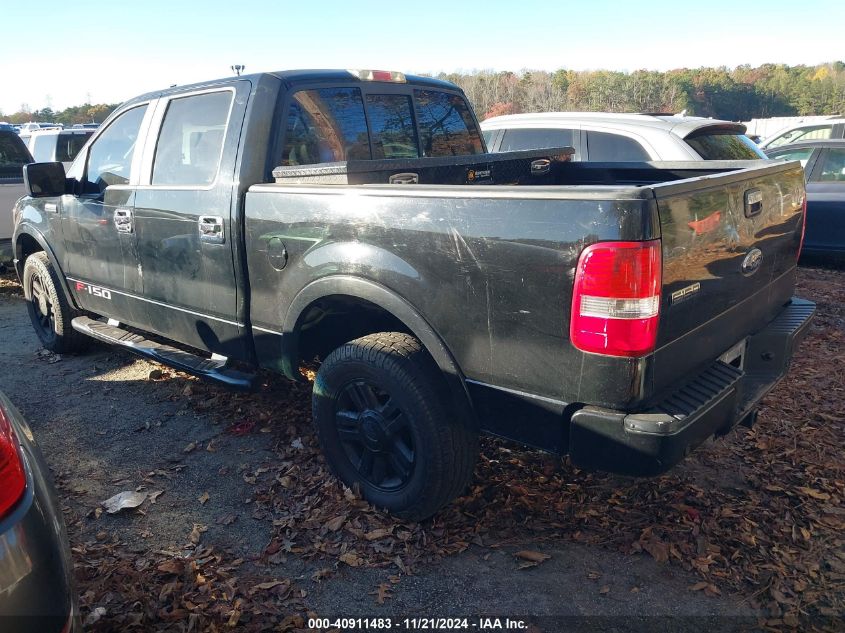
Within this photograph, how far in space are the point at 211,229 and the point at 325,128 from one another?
87 cm

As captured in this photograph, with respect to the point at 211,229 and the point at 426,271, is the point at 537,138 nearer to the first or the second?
the point at 211,229

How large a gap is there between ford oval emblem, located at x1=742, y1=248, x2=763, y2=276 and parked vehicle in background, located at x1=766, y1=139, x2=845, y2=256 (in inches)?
232

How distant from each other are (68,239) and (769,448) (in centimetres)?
496

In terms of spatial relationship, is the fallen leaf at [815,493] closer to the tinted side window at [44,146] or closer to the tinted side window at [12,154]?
the tinted side window at [12,154]

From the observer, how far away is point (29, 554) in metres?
1.64

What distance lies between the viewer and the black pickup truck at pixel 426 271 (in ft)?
7.65

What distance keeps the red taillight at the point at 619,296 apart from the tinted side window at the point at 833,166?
23.9 ft

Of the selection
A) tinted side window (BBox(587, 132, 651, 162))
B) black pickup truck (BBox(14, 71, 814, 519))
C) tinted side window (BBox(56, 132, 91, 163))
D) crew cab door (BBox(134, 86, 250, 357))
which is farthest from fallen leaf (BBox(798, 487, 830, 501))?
tinted side window (BBox(56, 132, 91, 163))

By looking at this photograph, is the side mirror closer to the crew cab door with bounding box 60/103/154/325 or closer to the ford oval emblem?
the crew cab door with bounding box 60/103/154/325

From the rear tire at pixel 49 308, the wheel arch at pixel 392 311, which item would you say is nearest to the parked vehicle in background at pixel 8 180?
the rear tire at pixel 49 308

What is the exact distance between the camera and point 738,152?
242 inches

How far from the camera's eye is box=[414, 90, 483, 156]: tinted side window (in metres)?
4.38

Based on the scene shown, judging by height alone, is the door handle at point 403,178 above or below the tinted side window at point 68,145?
below

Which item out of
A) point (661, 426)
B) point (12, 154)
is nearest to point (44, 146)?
point (12, 154)
